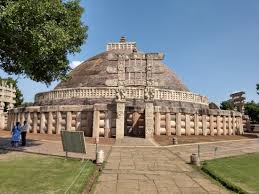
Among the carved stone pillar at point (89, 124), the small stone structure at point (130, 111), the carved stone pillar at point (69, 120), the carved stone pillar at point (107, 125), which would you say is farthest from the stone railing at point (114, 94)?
the carved stone pillar at point (69, 120)

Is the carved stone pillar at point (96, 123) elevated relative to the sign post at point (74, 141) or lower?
elevated

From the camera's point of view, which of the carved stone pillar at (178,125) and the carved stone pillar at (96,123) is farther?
the carved stone pillar at (178,125)

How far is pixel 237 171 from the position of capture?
916cm

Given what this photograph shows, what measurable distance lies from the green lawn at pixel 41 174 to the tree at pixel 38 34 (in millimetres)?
4172

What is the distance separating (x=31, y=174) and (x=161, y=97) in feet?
57.3

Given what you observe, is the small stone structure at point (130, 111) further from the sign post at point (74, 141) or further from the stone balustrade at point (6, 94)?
the stone balustrade at point (6, 94)

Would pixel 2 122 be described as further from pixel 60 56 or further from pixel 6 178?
pixel 6 178

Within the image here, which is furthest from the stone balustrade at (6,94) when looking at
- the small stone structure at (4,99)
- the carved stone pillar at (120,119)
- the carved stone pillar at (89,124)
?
the carved stone pillar at (120,119)

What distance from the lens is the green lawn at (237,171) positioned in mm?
7342

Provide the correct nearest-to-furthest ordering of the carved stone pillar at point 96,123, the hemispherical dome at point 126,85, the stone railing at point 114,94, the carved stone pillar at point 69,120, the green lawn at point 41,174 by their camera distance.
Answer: the green lawn at point 41,174 → the carved stone pillar at point 96,123 → the hemispherical dome at point 126,85 → the carved stone pillar at point 69,120 → the stone railing at point 114,94

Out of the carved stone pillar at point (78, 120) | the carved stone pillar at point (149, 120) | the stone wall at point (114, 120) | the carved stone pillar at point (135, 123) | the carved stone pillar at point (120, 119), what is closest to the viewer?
the carved stone pillar at point (120, 119)

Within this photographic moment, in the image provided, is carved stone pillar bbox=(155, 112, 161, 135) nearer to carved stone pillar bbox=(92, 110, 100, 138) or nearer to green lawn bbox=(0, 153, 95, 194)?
carved stone pillar bbox=(92, 110, 100, 138)

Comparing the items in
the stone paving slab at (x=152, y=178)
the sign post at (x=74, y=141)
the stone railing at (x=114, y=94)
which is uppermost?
the stone railing at (x=114, y=94)

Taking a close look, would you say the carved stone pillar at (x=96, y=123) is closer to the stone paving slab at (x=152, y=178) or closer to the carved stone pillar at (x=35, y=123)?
the carved stone pillar at (x=35, y=123)
